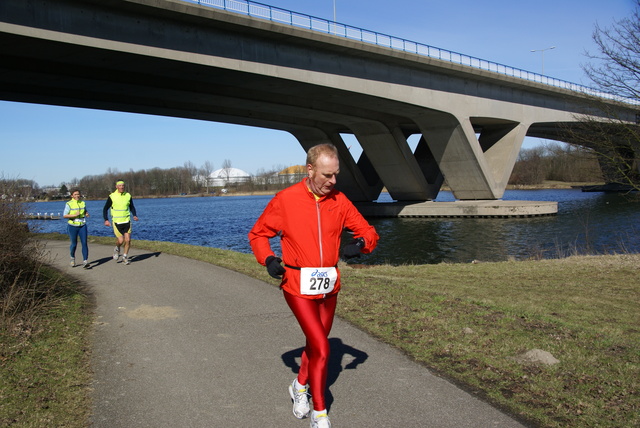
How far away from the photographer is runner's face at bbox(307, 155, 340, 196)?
4066 millimetres

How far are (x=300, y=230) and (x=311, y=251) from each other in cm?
18

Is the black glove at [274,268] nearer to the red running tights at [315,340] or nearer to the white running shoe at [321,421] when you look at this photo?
the red running tights at [315,340]

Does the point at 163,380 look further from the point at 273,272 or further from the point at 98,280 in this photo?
the point at 98,280

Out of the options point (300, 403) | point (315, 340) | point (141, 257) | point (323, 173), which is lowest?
point (141, 257)

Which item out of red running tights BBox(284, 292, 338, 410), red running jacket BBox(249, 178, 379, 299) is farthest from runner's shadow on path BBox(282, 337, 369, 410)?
red running jacket BBox(249, 178, 379, 299)

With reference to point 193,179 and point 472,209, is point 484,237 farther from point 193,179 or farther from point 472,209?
point 193,179

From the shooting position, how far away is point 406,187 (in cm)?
4275

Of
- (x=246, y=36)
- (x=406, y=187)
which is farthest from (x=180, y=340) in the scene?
(x=406, y=187)

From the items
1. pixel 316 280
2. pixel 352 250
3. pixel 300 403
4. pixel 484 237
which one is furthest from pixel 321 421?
pixel 484 237

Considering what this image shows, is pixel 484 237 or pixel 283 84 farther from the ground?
pixel 283 84

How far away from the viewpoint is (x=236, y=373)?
5145 millimetres

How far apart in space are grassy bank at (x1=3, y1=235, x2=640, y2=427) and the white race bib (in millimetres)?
1705

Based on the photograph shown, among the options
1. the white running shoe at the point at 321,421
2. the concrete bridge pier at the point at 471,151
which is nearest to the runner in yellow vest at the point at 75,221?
the white running shoe at the point at 321,421

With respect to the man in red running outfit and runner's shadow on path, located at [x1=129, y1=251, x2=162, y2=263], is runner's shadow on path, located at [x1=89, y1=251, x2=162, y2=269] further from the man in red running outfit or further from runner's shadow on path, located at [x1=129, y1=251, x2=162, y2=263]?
the man in red running outfit
